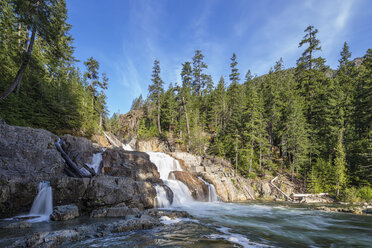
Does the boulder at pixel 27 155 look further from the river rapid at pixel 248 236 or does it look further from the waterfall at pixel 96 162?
the river rapid at pixel 248 236

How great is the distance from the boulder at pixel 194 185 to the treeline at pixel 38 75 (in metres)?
16.2

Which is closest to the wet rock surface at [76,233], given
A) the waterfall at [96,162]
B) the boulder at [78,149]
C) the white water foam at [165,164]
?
the waterfall at [96,162]

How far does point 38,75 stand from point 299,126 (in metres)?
39.4

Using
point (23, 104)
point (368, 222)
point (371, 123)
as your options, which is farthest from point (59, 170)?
point (371, 123)

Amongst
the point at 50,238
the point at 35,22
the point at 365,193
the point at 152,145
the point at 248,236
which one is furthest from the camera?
the point at 152,145

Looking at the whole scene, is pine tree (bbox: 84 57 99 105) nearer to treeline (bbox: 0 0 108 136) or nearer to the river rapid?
treeline (bbox: 0 0 108 136)

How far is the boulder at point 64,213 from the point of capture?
895 cm

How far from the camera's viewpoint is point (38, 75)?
20.5 m

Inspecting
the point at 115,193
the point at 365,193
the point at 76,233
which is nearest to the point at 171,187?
the point at 115,193

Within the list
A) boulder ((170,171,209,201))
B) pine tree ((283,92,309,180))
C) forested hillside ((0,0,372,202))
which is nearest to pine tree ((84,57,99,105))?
forested hillside ((0,0,372,202))

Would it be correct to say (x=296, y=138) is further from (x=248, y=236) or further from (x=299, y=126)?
(x=248, y=236)

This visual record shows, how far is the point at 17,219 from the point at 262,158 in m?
31.5

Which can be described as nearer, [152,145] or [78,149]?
[78,149]

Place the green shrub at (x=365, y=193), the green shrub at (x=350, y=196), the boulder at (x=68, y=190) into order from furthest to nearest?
the green shrub at (x=365, y=193) < the green shrub at (x=350, y=196) < the boulder at (x=68, y=190)
